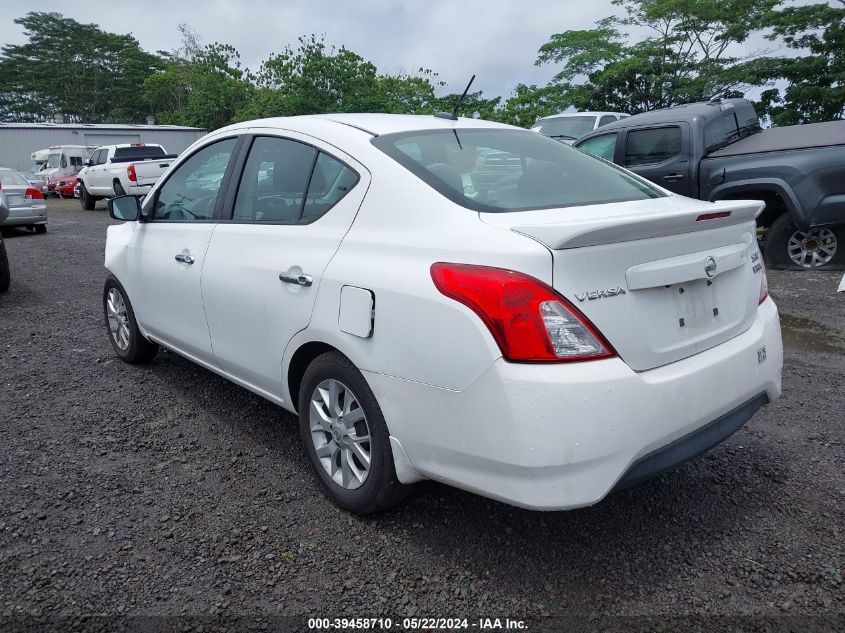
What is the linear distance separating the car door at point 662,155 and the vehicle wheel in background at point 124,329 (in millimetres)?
5999

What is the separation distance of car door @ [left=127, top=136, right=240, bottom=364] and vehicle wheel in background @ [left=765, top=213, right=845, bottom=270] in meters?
6.24

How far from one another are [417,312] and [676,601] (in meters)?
1.29

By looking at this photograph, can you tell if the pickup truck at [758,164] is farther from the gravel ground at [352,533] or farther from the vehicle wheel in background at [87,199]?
the vehicle wheel in background at [87,199]

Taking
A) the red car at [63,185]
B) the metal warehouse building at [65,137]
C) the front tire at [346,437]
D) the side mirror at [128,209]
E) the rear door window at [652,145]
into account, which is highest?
the metal warehouse building at [65,137]

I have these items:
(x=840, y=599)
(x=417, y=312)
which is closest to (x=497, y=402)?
(x=417, y=312)

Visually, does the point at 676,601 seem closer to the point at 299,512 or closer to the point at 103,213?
the point at 299,512

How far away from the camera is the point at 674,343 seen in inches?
91.2

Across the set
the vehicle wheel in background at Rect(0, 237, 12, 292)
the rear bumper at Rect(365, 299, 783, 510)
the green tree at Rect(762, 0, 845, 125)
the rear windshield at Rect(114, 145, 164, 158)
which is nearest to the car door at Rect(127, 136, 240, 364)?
the rear bumper at Rect(365, 299, 783, 510)

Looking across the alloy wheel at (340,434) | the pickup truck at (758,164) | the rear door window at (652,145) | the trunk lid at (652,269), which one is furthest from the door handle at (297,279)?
the rear door window at (652,145)

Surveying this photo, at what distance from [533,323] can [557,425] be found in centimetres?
32

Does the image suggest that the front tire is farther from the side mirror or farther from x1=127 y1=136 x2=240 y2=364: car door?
the side mirror

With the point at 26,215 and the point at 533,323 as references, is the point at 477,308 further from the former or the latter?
the point at 26,215

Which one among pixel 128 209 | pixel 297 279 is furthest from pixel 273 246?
pixel 128 209

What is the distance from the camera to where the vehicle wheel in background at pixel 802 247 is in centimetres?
729
